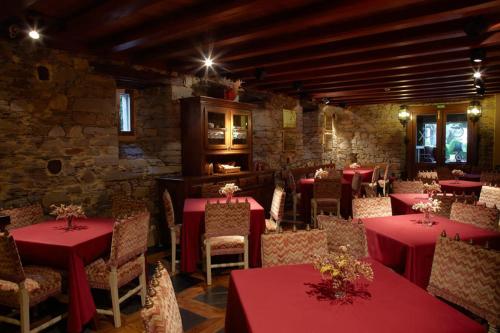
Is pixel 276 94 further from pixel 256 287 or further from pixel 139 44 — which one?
pixel 256 287

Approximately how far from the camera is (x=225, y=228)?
Result: 3748 mm

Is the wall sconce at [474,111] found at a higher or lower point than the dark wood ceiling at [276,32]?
lower

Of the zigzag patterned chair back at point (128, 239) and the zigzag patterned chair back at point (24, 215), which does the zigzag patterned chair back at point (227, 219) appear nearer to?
the zigzag patterned chair back at point (128, 239)

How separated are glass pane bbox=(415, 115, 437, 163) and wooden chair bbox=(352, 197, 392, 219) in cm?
792

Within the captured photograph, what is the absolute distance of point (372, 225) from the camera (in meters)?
3.17

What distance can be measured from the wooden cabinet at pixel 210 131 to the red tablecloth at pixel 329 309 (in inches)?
136

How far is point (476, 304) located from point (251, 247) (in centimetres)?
240

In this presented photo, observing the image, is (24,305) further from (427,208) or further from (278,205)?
(427,208)

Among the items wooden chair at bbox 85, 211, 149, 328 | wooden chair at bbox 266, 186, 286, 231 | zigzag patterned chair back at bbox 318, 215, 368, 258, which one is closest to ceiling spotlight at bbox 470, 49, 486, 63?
wooden chair at bbox 266, 186, 286, 231

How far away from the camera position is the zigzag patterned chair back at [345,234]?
263 cm

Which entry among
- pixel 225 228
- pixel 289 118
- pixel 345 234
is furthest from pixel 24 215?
pixel 289 118

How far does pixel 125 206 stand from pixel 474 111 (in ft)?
30.6

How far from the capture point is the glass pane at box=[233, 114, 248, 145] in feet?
19.5

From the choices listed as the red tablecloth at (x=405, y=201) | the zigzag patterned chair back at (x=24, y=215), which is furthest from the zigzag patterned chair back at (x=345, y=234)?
the zigzag patterned chair back at (x=24, y=215)
